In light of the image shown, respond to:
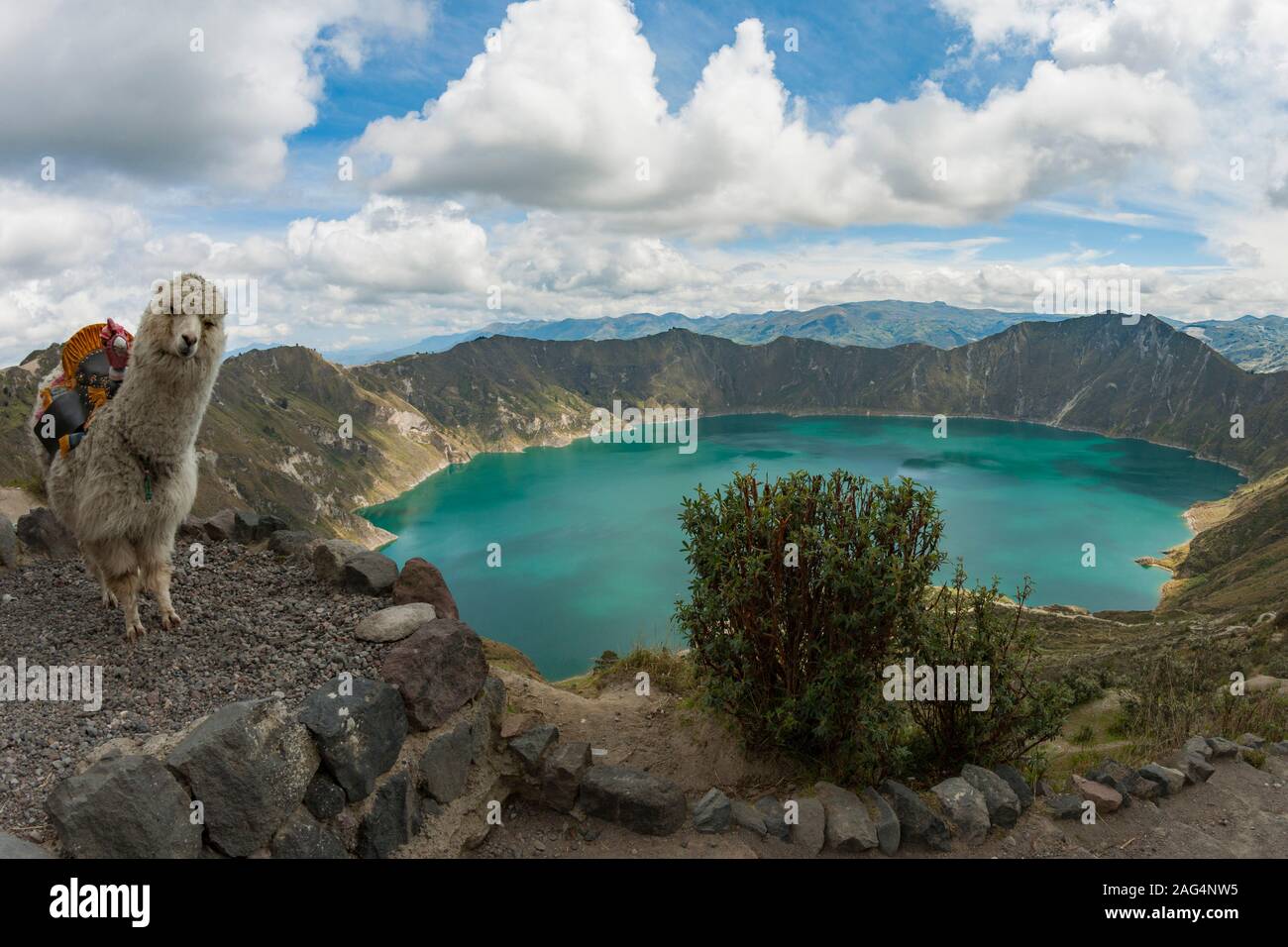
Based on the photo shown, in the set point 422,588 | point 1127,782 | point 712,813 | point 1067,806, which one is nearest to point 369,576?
point 422,588

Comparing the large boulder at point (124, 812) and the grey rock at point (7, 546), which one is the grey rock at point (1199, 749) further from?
the grey rock at point (7, 546)

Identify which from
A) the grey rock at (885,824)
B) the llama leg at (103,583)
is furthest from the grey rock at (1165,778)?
the llama leg at (103,583)

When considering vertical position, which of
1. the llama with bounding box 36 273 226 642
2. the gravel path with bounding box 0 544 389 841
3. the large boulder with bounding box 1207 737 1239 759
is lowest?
the large boulder with bounding box 1207 737 1239 759

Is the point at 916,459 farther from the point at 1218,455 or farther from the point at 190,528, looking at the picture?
the point at 190,528

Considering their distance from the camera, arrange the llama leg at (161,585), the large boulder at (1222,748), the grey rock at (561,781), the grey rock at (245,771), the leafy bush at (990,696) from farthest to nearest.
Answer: the large boulder at (1222,748) < the leafy bush at (990,696) < the llama leg at (161,585) < the grey rock at (561,781) < the grey rock at (245,771)

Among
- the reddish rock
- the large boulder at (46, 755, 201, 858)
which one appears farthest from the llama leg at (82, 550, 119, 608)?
the reddish rock

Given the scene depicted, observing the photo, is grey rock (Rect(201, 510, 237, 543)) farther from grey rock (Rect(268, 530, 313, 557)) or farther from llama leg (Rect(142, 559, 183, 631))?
llama leg (Rect(142, 559, 183, 631))
